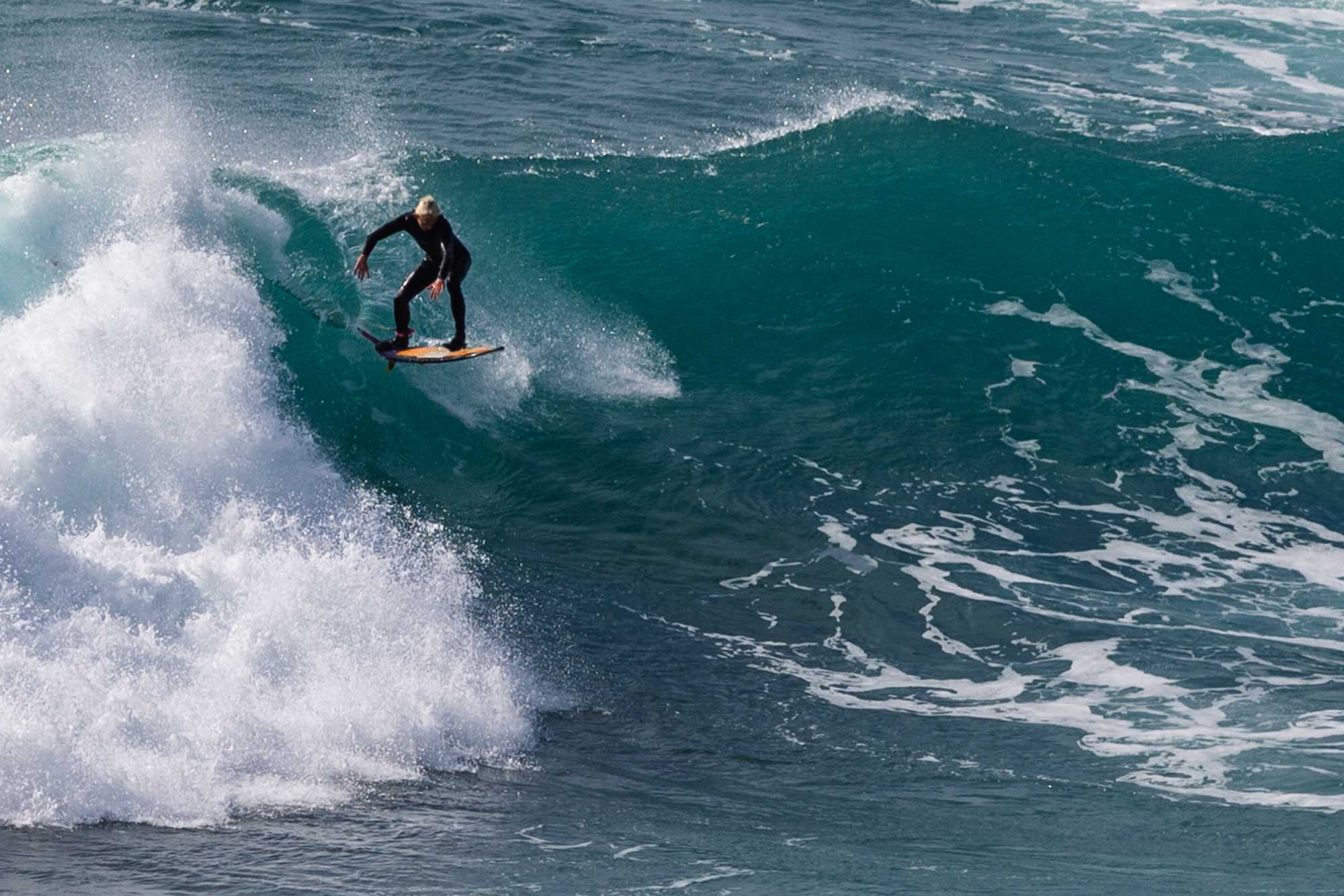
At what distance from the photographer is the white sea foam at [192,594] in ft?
34.4

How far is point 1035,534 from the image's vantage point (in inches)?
604

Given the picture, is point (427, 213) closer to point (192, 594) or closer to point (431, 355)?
point (431, 355)

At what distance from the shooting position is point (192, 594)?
12172 millimetres

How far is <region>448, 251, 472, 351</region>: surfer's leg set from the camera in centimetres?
1223

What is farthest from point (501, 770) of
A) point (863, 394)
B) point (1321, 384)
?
point (1321, 384)

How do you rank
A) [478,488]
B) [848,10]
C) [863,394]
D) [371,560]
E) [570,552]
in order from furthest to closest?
[848,10], [863,394], [478,488], [570,552], [371,560]

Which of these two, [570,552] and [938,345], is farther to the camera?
[938,345]

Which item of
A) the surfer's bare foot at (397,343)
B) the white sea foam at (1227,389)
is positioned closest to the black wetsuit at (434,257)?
the surfer's bare foot at (397,343)

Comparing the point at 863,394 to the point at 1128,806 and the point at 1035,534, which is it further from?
the point at 1128,806

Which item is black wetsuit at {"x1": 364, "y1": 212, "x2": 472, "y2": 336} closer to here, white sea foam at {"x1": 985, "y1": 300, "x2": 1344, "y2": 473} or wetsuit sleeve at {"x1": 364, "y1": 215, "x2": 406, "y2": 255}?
wetsuit sleeve at {"x1": 364, "y1": 215, "x2": 406, "y2": 255}

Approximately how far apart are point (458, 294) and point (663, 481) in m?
4.23

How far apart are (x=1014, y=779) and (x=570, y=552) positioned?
5.29 metres

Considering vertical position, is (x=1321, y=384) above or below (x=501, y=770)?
above

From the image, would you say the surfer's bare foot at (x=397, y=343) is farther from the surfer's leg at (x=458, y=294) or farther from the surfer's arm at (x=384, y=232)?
the surfer's arm at (x=384, y=232)
